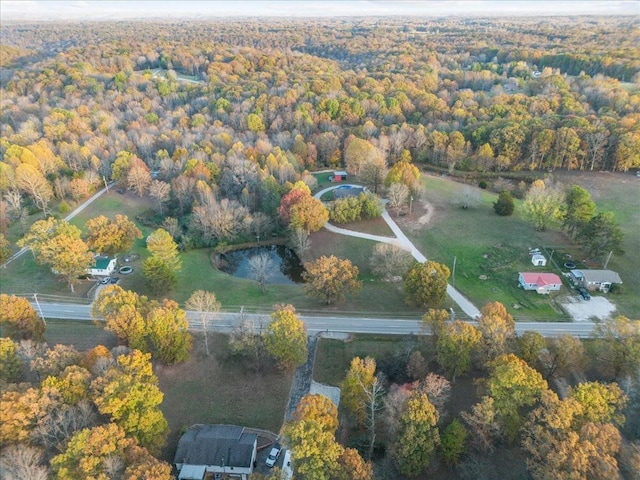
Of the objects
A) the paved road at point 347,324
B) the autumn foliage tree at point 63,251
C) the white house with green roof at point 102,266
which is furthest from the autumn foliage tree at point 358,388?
the white house with green roof at point 102,266

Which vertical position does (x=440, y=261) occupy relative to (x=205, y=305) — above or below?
below

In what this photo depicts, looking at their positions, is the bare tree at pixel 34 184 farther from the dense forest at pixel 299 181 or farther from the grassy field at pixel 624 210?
the grassy field at pixel 624 210

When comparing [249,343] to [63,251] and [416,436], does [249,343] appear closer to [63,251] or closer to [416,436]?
[416,436]

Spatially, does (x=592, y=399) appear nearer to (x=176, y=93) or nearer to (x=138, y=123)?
(x=138, y=123)

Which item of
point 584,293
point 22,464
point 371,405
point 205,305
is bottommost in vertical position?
point 584,293

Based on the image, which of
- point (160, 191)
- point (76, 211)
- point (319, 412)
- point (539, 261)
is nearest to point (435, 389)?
point (319, 412)
